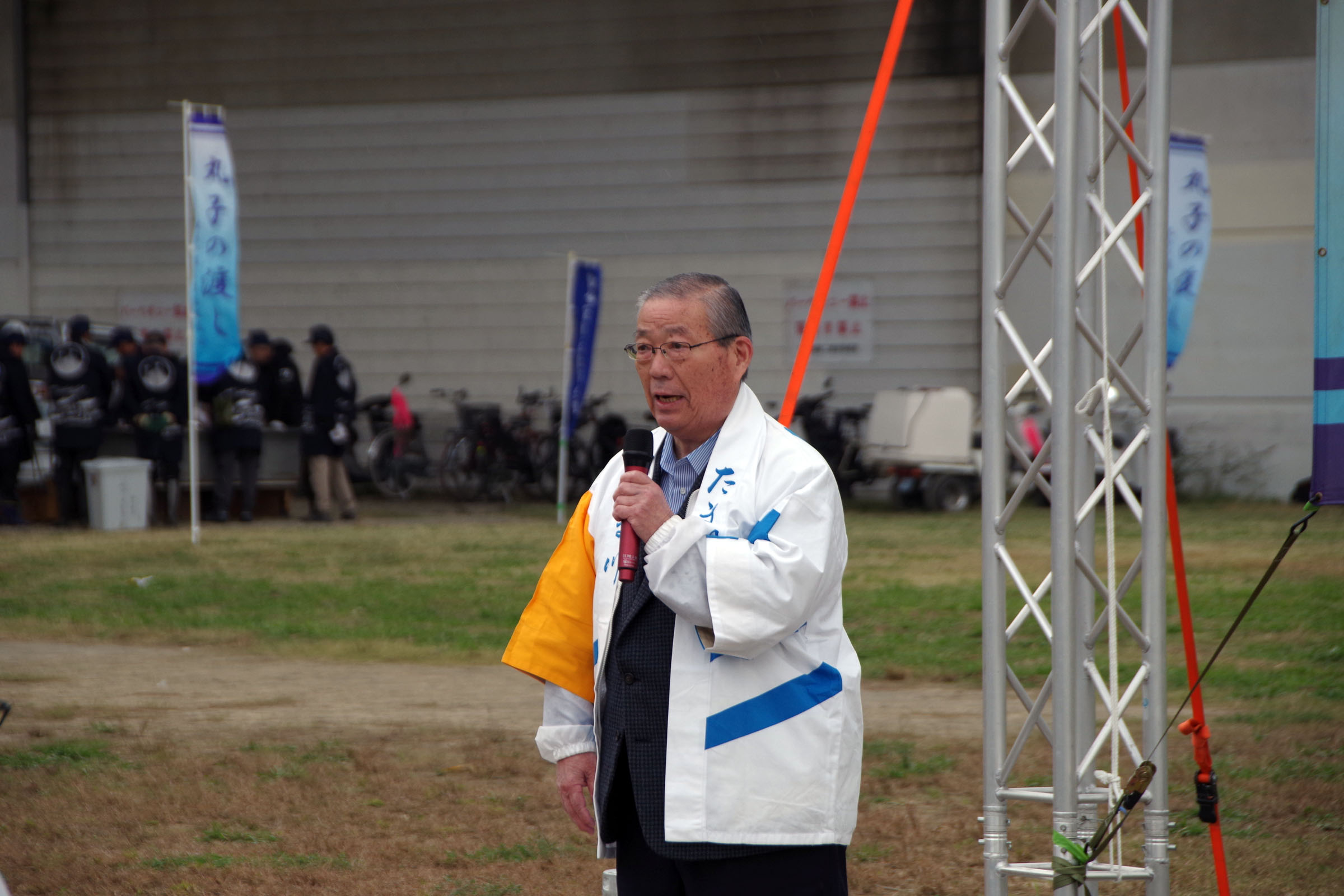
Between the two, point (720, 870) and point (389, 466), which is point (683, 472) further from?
point (389, 466)

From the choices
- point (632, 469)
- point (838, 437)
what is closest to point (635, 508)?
point (632, 469)

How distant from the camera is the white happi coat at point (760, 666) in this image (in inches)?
90.4

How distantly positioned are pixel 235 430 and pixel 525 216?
7.47 meters

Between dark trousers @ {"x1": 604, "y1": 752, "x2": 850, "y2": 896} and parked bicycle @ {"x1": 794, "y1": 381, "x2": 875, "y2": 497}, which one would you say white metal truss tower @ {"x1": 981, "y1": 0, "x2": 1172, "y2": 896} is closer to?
dark trousers @ {"x1": 604, "y1": 752, "x2": 850, "y2": 896}

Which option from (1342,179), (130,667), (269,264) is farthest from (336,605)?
(269,264)

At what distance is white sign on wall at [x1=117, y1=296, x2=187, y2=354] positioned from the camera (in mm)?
21516

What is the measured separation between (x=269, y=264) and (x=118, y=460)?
8.10 meters

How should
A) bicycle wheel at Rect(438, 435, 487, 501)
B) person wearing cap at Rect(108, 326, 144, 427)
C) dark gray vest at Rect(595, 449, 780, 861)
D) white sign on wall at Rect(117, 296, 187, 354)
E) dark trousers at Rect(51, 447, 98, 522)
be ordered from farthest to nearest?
1. white sign on wall at Rect(117, 296, 187, 354)
2. bicycle wheel at Rect(438, 435, 487, 501)
3. person wearing cap at Rect(108, 326, 144, 427)
4. dark trousers at Rect(51, 447, 98, 522)
5. dark gray vest at Rect(595, 449, 780, 861)

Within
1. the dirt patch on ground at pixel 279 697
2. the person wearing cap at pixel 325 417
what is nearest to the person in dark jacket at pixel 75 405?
the person wearing cap at pixel 325 417

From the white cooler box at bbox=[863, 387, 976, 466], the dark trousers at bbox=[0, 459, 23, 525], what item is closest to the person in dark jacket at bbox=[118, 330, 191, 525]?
the dark trousers at bbox=[0, 459, 23, 525]

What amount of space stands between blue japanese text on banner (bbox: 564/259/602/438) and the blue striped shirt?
43.6 feet

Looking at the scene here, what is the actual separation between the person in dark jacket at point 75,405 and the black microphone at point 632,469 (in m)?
12.5

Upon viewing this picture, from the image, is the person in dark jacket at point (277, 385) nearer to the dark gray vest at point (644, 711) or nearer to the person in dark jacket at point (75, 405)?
the person in dark jacket at point (75, 405)

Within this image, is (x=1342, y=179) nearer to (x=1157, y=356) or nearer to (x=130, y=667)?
(x=1157, y=356)
